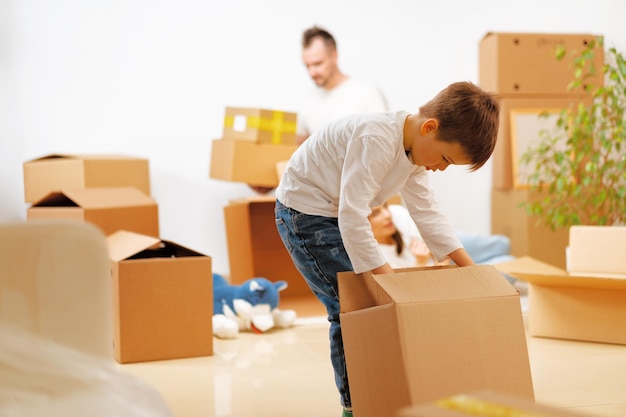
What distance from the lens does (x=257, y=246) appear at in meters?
3.91

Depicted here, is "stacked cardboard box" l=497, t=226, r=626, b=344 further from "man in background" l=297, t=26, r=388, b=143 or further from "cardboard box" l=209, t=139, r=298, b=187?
"man in background" l=297, t=26, r=388, b=143

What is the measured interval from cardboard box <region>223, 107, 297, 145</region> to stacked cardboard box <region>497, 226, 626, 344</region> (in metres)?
1.41

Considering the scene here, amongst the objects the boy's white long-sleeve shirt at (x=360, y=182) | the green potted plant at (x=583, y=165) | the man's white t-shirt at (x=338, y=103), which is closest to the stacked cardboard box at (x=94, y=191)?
the man's white t-shirt at (x=338, y=103)

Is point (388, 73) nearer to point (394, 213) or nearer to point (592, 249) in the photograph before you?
point (394, 213)

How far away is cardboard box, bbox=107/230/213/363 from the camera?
8.63ft

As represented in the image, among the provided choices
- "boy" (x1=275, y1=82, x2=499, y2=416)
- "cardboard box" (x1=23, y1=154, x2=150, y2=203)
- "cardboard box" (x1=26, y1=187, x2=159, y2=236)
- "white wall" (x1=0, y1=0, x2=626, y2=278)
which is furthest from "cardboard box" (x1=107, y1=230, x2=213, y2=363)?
"white wall" (x1=0, y1=0, x2=626, y2=278)

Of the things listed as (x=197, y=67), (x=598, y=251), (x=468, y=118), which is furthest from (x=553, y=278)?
(x=197, y=67)

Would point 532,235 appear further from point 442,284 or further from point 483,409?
point 483,409

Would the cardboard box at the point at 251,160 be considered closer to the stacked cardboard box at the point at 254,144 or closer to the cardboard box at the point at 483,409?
the stacked cardboard box at the point at 254,144

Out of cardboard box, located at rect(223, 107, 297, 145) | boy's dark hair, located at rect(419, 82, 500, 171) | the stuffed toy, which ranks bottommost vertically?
the stuffed toy

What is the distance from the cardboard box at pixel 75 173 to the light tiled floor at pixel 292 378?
92 cm

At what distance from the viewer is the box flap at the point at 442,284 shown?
1.57 metres

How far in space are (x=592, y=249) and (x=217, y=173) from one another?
1867 millimetres

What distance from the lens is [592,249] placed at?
2895 mm
